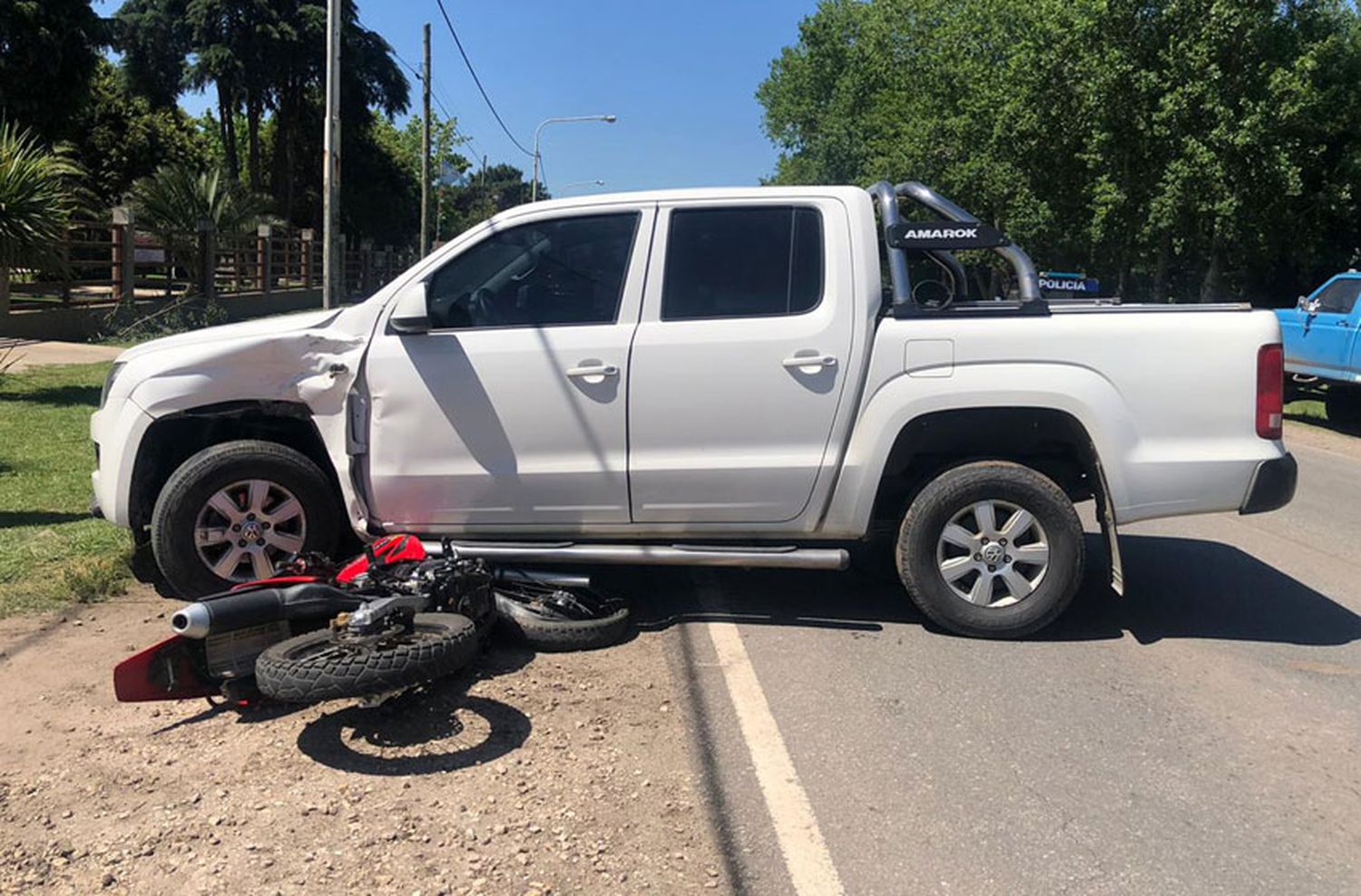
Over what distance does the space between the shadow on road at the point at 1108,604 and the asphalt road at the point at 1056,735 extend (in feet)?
0.06

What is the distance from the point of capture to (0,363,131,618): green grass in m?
5.41

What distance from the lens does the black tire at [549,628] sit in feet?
15.9

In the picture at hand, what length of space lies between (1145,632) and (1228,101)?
20113mm

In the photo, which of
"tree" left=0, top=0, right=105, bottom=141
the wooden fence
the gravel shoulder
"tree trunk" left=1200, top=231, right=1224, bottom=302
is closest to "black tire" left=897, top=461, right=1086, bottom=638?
the gravel shoulder

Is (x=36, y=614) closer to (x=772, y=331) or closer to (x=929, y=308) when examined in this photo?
(x=772, y=331)

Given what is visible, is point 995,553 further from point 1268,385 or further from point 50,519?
point 50,519

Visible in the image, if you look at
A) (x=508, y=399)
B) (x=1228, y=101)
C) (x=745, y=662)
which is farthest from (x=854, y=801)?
(x=1228, y=101)

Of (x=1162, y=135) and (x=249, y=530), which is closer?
(x=249, y=530)

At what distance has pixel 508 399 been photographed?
5004mm

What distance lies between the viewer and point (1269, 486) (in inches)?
192

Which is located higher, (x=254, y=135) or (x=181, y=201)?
(x=254, y=135)

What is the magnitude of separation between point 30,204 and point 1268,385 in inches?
416

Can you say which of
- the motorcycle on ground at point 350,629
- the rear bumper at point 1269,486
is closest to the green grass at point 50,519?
the motorcycle on ground at point 350,629

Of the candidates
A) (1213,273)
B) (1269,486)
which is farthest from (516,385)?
(1213,273)
